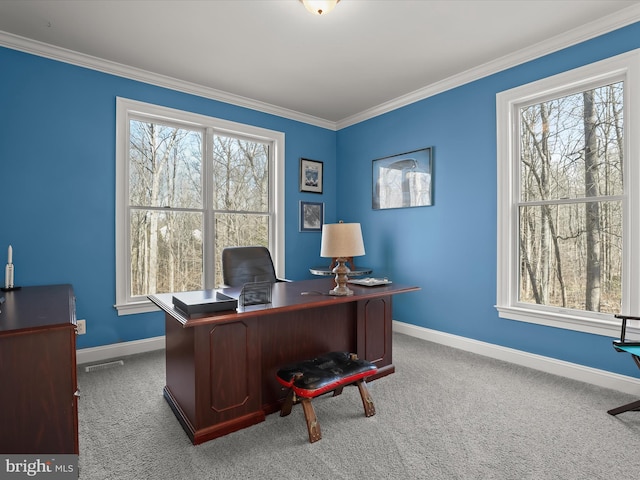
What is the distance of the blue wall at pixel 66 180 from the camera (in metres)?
2.77

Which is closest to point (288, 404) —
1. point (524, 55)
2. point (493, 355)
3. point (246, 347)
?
point (246, 347)

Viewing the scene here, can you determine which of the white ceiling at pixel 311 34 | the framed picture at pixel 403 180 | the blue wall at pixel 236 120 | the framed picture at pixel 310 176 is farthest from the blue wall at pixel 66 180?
the framed picture at pixel 403 180

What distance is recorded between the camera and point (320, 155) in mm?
4809

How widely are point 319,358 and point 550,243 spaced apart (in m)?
2.25

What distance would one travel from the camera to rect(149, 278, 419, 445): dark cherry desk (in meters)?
1.87

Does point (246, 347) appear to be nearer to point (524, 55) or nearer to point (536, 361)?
point (536, 361)

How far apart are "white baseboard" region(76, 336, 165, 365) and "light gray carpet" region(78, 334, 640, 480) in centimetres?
44

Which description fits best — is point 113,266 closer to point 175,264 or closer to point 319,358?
point 175,264

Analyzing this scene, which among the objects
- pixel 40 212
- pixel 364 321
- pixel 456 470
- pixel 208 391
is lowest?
pixel 456 470

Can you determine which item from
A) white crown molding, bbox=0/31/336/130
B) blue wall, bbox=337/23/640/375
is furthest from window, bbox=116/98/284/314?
blue wall, bbox=337/23/640/375

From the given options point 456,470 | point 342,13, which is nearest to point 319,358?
point 456,470

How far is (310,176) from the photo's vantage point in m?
4.68

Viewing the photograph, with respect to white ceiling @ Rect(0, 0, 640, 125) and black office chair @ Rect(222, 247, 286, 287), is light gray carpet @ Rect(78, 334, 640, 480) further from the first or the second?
white ceiling @ Rect(0, 0, 640, 125)

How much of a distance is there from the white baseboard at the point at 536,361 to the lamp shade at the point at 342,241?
1858 millimetres
